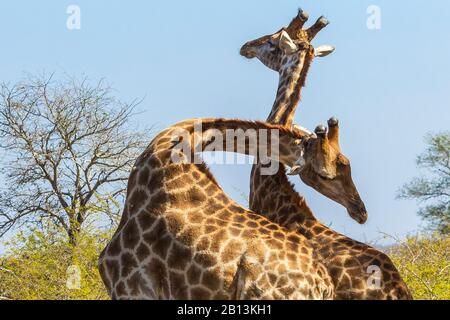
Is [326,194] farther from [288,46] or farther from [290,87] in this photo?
[288,46]

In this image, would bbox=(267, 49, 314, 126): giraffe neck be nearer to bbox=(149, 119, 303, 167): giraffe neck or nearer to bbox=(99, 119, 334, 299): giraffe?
bbox=(149, 119, 303, 167): giraffe neck

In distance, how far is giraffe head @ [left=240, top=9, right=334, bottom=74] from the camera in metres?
13.0

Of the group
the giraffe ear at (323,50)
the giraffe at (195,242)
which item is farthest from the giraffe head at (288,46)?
the giraffe at (195,242)

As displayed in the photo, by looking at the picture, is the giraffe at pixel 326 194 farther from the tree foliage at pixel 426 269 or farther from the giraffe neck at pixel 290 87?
the tree foliage at pixel 426 269

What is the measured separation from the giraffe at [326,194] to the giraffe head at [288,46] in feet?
0.07

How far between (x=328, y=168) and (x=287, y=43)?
3.35 m

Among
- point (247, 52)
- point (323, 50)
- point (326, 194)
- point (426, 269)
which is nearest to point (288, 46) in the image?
point (323, 50)

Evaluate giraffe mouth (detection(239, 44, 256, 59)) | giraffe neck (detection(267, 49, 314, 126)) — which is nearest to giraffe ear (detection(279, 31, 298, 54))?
giraffe neck (detection(267, 49, 314, 126))

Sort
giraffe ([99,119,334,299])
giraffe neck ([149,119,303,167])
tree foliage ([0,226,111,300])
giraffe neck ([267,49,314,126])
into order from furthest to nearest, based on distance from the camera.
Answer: tree foliage ([0,226,111,300])
giraffe neck ([267,49,314,126])
giraffe neck ([149,119,303,167])
giraffe ([99,119,334,299])

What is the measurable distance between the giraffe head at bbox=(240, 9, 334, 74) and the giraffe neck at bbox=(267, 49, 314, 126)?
0.07 ft

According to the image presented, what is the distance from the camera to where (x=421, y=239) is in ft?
59.3

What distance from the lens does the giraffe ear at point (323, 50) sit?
13479 mm
